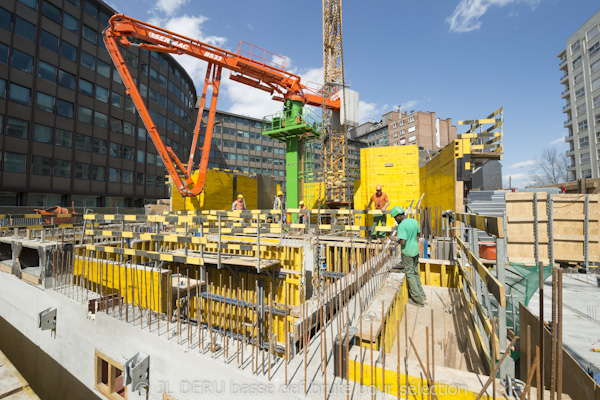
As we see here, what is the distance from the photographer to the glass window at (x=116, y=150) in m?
31.0

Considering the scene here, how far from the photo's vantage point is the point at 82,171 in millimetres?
28016

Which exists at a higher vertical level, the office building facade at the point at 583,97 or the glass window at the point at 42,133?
the office building facade at the point at 583,97

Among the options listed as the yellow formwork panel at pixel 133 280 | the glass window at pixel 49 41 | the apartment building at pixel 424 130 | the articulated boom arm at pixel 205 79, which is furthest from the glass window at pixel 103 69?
the apartment building at pixel 424 130

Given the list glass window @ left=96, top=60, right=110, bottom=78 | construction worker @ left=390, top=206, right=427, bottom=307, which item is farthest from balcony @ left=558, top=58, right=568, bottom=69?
glass window @ left=96, top=60, right=110, bottom=78

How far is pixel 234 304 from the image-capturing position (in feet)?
23.2

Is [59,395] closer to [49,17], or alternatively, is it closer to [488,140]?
[488,140]

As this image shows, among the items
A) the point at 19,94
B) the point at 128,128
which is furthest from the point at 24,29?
the point at 128,128

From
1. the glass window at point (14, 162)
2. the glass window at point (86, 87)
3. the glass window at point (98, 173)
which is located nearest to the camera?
the glass window at point (14, 162)

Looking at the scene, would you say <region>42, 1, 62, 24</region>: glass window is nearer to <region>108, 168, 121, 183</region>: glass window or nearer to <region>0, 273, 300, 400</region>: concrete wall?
<region>108, 168, 121, 183</region>: glass window

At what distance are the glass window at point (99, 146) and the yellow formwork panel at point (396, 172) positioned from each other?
30588 millimetres

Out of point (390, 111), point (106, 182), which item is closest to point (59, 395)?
point (106, 182)

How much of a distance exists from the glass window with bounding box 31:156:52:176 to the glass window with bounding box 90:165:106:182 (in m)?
3.77

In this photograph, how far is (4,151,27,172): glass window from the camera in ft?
74.1

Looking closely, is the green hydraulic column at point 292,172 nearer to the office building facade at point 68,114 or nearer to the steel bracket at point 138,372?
the steel bracket at point 138,372
